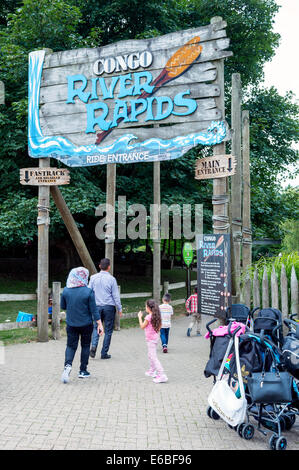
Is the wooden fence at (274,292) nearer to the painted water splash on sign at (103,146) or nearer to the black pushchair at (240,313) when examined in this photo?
the black pushchair at (240,313)

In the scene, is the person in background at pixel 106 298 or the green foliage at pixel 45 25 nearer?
the person in background at pixel 106 298

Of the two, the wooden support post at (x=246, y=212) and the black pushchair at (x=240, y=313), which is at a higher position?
the wooden support post at (x=246, y=212)

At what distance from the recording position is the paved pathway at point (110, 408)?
4.66 m

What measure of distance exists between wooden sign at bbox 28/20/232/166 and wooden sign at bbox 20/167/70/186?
37 centimetres

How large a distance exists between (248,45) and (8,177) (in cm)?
1196

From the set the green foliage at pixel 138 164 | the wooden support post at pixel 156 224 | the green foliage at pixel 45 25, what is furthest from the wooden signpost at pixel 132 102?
the green foliage at pixel 45 25

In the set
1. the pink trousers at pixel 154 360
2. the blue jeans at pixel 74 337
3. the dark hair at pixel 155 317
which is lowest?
the pink trousers at pixel 154 360

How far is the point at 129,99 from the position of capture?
954 centimetres

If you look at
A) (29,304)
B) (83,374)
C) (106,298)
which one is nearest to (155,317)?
(83,374)

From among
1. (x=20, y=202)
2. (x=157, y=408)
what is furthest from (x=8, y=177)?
(x=157, y=408)

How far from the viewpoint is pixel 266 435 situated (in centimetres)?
489

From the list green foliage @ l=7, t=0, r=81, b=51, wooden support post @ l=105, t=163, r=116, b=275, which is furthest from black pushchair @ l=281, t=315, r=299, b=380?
green foliage @ l=7, t=0, r=81, b=51

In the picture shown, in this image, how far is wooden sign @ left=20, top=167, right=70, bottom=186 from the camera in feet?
34.1

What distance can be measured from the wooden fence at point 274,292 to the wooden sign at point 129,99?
2705mm
